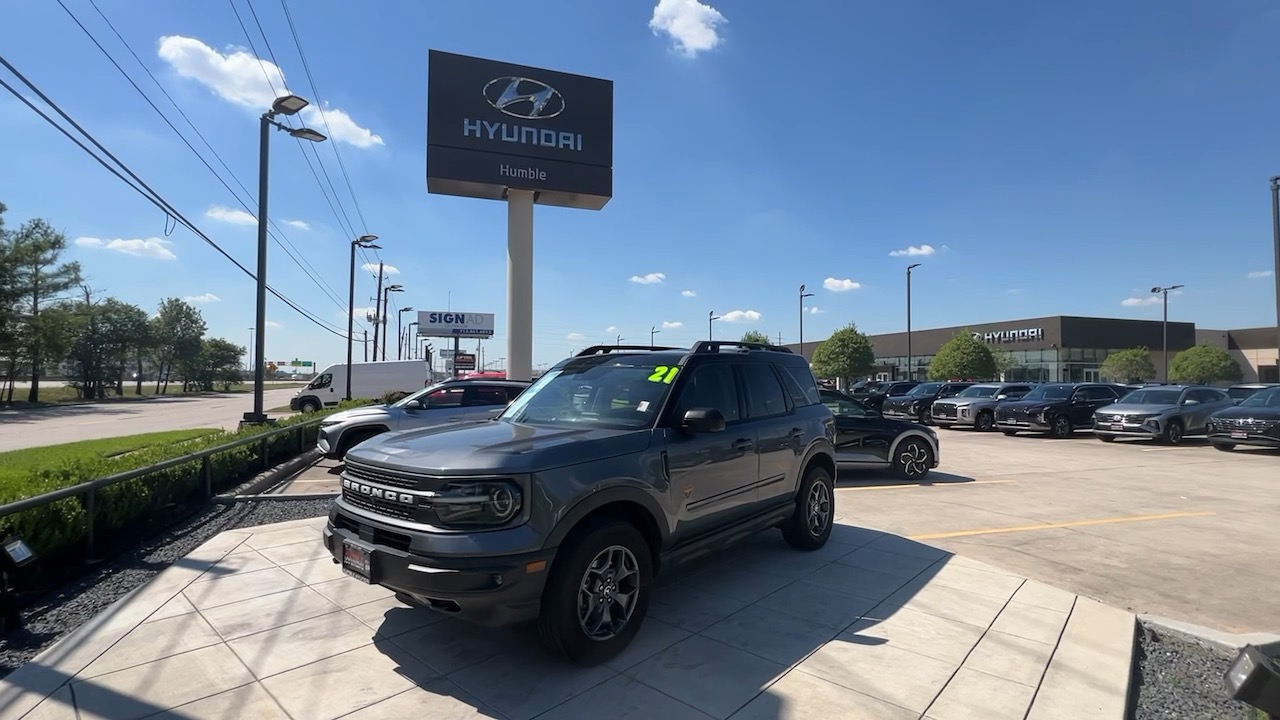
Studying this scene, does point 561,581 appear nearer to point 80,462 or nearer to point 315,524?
point 315,524

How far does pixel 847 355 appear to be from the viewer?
53969mm

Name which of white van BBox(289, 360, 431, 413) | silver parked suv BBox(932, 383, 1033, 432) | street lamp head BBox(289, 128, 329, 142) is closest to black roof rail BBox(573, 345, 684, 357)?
street lamp head BBox(289, 128, 329, 142)

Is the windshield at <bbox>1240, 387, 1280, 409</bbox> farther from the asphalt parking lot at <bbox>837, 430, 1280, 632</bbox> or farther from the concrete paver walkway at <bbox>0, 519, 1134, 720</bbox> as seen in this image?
the concrete paver walkway at <bbox>0, 519, 1134, 720</bbox>

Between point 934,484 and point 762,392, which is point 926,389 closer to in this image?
point 934,484

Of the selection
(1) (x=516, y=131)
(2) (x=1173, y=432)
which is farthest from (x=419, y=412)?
(2) (x=1173, y=432)

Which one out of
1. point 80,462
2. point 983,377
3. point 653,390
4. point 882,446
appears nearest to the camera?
point 653,390

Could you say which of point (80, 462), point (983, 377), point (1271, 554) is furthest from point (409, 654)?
point (983, 377)

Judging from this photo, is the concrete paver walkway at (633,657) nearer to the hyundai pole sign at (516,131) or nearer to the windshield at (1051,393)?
the windshield at (1051,393)

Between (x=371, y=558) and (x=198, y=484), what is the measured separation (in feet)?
19.2

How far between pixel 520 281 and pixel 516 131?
5.13 metres

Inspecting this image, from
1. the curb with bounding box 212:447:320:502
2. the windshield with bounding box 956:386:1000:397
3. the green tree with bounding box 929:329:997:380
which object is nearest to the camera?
the curb with bounding box 212:447:320:502

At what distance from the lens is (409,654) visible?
12.4 feet

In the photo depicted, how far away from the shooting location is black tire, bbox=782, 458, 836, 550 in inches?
227

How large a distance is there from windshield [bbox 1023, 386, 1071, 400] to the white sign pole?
54.2 ft
